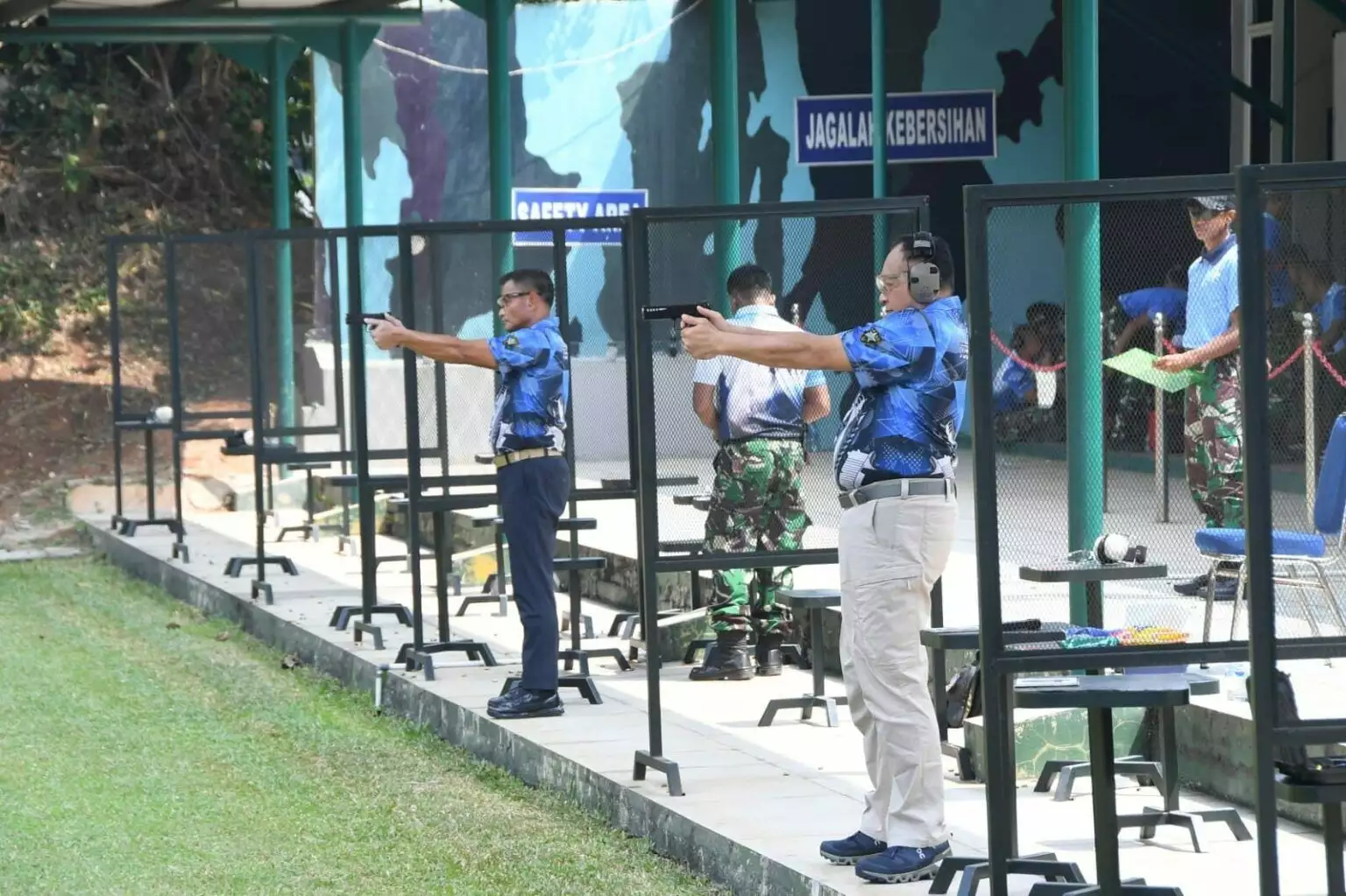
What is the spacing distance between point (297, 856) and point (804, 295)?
9.48ft

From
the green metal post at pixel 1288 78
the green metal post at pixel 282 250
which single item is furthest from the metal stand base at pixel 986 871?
the green metal post at pixel 1288 78

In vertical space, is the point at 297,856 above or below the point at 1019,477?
below

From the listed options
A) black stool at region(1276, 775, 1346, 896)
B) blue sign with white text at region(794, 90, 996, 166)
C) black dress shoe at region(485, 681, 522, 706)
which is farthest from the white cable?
black stool at region(1276, 775, 1346, 896)

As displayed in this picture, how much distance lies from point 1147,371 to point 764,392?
7.30ft

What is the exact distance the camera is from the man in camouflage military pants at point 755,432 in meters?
8.70

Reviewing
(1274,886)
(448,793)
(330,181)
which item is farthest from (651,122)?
(1274,886)

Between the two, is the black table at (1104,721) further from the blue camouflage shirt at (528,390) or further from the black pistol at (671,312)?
the blue camouflage shirt at (528,390)

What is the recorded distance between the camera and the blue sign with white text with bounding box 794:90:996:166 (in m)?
19.7

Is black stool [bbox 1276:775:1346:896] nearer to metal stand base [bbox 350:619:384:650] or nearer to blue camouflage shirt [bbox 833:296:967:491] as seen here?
blue camouflage shirt [bbox 833:296:967:491]

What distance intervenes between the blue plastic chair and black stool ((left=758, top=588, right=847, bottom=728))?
187 cm

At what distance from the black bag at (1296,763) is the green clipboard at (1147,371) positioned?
2232mm

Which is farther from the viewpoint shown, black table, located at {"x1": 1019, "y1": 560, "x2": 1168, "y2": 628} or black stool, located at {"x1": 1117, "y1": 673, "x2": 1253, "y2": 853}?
black stool, located at {"x1": 1117, "y1": 673, "x2": 1253, "y2": 853}

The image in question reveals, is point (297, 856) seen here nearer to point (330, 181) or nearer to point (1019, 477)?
point (1019, 477)

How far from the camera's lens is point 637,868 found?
7098mm
